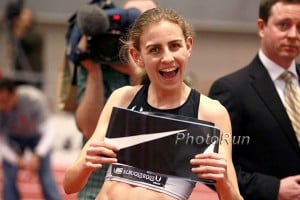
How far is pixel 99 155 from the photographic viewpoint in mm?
2934

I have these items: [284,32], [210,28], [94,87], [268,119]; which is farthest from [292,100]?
[210,28]

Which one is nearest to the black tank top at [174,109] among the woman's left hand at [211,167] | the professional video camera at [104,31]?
the woman's left hand at [211,167]

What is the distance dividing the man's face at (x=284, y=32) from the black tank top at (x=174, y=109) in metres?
0.74

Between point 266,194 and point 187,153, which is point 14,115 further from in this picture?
point 187,153

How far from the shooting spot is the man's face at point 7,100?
7.65 m

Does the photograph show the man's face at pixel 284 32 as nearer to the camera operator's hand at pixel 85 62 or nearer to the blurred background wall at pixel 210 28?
the camera operator's hand at pixel 85 62

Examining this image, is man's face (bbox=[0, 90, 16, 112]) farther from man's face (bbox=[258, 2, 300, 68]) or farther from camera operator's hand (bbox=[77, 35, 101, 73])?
man's face (bbox=[258, 2, 300, 68])

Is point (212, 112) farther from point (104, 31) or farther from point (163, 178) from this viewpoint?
point (104, 31)

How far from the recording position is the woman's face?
3.00 m

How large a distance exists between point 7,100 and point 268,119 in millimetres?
4228

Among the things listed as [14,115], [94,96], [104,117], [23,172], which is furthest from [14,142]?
[104,117]

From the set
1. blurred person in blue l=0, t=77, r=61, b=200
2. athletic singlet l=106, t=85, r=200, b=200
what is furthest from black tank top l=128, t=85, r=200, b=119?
blurred person in blue l=0, t=77, r=61, b=200

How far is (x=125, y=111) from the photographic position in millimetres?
3014

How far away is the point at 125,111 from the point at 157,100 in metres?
0.15
